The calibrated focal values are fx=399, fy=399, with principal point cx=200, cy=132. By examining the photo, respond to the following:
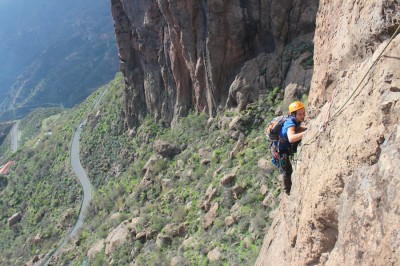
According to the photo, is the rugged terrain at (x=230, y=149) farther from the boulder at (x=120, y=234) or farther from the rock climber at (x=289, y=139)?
the rock climber at (x=289, y=139)

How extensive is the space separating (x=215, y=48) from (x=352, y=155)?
24.6m

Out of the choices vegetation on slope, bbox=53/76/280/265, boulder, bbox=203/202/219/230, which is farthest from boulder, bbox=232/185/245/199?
boulder, bbox=203/202/219/230

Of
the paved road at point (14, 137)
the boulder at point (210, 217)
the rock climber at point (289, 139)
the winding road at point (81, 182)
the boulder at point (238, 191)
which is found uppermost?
the rock climber at point (289, 139)

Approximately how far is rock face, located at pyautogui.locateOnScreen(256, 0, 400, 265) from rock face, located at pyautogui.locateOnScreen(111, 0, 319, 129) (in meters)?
15.9

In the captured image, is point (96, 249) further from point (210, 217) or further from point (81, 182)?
point (81, 182)

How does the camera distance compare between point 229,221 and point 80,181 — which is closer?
point 229,221

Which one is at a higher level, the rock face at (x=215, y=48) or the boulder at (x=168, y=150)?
the rock face at (x=215, y=48)

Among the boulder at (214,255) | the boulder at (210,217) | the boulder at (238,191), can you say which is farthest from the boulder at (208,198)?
the boulder at (214,255)

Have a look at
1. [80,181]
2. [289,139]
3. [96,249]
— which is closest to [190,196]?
[96,249]

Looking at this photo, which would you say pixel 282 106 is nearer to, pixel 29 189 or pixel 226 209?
pixel 226 209

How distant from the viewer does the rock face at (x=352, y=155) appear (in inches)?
173

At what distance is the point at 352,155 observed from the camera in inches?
205

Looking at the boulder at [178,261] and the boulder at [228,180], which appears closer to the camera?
the boulder at [178,261]

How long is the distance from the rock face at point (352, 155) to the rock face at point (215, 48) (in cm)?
1591
